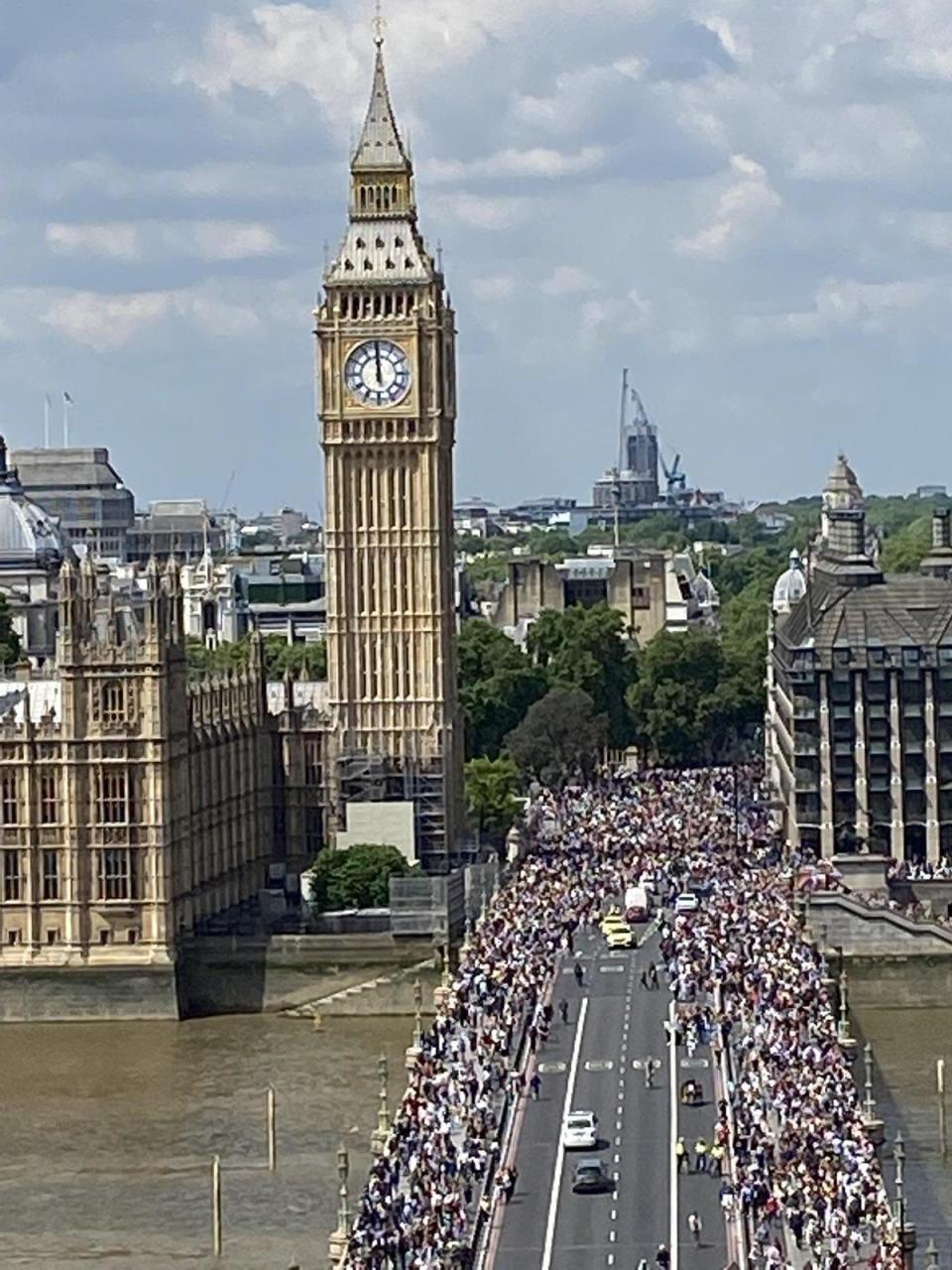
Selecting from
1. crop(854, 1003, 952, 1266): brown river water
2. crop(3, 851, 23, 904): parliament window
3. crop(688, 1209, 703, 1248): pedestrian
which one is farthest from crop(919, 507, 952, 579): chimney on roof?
crop(688, 1209, 703, 1248): pedestrian

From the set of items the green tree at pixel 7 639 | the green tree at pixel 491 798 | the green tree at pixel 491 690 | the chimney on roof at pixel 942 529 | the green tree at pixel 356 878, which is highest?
the chimney on roof at pixel 942 529

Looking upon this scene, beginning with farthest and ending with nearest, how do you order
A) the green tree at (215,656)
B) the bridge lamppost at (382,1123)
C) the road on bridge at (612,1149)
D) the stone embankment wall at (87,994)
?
the green tree at (215,656) → the stone embankment wall at (87,994) → the bridge lamppost at (382,1123) → the road on bridge at (612,1149)

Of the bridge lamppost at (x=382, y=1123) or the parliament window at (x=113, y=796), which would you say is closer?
the bridge lamppost at (x=382, y=1123)

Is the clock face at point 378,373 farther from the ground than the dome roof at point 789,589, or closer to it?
farther from the ground

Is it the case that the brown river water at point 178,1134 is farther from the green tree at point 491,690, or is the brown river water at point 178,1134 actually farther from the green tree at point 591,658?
the green tree at point 591,658

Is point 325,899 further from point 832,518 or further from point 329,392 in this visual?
point 832,518

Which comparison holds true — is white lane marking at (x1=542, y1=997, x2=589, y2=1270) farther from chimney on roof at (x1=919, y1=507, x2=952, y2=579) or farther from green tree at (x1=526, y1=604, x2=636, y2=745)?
green tree at (x1=526, y1=604, x2=636, y2=745)

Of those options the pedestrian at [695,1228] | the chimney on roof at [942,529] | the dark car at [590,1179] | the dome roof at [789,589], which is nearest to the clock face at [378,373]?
the chimney on roof at [942,529]
